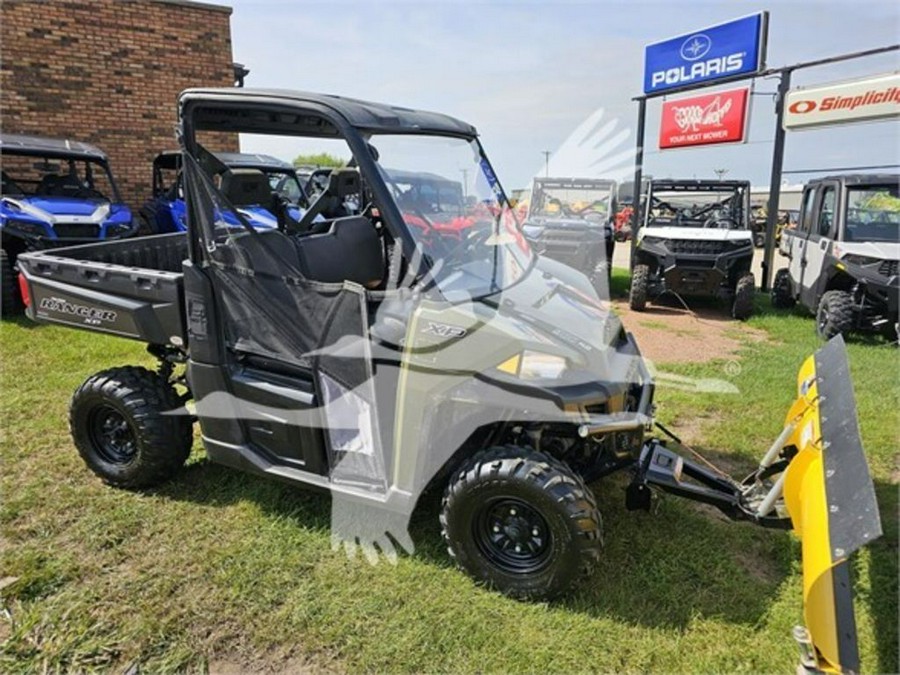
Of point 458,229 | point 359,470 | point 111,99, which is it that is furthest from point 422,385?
point 111,99

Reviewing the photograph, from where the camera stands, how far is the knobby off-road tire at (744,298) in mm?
7742

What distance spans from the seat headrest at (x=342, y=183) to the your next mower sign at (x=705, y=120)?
315 inches

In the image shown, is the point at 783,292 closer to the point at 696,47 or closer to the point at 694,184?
the point at 694,184

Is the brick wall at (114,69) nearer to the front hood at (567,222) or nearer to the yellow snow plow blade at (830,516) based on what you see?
the front hood at (567,222)

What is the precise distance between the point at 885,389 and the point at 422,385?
4371mm

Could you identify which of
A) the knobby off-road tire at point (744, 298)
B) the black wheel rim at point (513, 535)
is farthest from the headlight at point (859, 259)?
the black wheel rim at point (513, 535)

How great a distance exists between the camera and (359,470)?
2648 mm

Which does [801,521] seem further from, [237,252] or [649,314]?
[649,314]

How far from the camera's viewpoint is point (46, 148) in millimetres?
7703

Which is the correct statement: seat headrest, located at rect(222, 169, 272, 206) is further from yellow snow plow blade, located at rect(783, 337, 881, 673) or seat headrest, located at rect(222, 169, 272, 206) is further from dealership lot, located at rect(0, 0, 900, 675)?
yellow snow plow blade, located at rect(783, 337, 881, 673)

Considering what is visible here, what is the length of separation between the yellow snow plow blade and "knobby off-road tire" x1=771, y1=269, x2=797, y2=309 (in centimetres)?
644

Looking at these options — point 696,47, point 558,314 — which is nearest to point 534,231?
point 696,47

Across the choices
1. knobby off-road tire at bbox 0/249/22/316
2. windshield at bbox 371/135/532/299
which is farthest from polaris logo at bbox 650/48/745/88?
knobby off-road tire at bbox 0/249/22/316

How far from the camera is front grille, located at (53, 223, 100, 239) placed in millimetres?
6992
